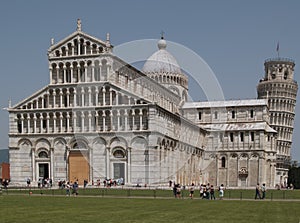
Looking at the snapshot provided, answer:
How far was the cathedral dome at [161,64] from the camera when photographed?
101 m

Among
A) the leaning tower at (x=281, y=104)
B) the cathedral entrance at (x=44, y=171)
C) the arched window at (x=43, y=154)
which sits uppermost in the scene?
the leaning tower at (x=281, y=104)

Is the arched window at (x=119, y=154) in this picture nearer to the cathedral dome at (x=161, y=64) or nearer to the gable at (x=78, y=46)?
the gable at (x=78, y=46)

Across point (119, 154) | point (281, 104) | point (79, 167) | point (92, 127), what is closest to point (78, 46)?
point (92, 127)

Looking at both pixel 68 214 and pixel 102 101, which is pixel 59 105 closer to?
pixel 102 101

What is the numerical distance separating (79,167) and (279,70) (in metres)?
75.2

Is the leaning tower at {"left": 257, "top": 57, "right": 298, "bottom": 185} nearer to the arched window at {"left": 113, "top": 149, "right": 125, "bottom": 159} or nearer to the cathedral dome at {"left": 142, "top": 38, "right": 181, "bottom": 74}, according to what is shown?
the cathedral dome at {"left": 142, "top": 38, "right": 181, "bottom": 74}

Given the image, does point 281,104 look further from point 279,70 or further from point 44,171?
point 44,171

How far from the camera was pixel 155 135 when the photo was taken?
209 ft

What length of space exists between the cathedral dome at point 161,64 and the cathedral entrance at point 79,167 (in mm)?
36614

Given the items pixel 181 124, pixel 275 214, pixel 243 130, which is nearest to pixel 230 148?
pixel 243 130

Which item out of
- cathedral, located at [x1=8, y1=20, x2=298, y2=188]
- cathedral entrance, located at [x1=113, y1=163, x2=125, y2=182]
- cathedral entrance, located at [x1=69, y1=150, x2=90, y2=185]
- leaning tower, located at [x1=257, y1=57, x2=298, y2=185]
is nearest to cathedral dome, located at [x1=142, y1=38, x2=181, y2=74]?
cathedral, located at [x1=8, y1=20, x2=298, y2=188]

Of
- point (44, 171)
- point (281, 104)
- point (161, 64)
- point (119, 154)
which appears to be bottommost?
point (44, 171)

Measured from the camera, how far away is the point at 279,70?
126 m

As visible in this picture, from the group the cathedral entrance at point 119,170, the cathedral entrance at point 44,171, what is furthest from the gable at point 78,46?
the cathedral entrance at point 119,170
